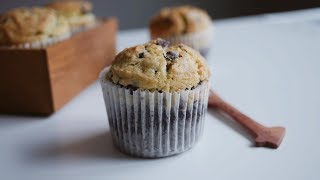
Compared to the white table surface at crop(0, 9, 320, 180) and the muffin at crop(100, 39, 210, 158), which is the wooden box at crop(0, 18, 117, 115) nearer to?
the white table surface at crop(0, 9, 320, 180)

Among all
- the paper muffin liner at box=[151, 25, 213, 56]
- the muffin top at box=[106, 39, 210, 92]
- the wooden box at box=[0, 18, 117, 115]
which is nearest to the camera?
the muffin top at box=[106, 39, 210, 92]

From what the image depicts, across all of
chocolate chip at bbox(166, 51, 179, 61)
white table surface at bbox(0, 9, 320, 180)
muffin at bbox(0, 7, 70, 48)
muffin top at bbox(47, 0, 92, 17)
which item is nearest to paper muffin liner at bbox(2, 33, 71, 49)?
muffin at bbox(0, 7, 70, 48)

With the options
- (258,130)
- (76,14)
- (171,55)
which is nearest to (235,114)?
(258,130)

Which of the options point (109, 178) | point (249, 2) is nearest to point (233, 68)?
point (109, 178)

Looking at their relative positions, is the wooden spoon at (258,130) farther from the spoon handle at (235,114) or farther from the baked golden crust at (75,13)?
the baked golden crust at (75,13)

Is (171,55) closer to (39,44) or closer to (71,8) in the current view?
(39,44)

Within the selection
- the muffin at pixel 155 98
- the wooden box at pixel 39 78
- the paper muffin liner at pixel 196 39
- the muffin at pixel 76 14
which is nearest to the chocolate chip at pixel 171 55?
the muffin at pixel 155 98
